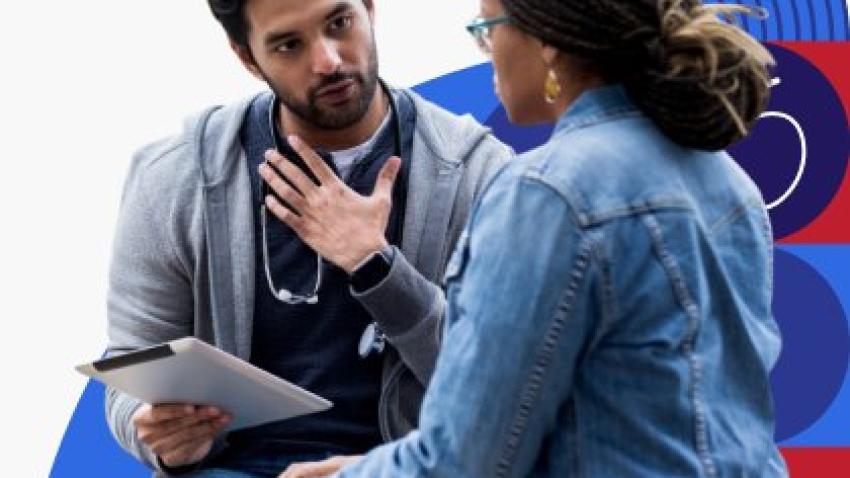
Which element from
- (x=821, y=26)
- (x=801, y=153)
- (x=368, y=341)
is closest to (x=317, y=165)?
(x=368, y=341)

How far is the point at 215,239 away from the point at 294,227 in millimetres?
139

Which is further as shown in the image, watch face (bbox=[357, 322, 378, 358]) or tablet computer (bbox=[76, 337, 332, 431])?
watch face (bbox=[357, 322, 378, 358])

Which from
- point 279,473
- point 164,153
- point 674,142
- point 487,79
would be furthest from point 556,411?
point 487,79

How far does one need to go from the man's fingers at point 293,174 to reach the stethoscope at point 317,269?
69 millimetres

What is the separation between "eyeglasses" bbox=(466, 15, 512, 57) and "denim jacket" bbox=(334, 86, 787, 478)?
0.13 meters

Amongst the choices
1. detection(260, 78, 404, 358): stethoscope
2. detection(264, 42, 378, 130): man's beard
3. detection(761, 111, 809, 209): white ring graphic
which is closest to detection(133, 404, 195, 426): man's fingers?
detection(260, 78, 404, 358): stethoscope

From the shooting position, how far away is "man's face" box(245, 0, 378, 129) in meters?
2.27

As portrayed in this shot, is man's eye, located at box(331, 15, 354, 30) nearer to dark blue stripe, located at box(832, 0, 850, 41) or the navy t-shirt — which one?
the navy t-shirt

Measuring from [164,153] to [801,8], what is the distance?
4.77 feet

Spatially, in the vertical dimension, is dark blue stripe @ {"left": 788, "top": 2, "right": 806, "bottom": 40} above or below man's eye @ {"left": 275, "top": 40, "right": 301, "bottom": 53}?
below

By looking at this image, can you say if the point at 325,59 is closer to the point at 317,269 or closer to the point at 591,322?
the point at 317,269

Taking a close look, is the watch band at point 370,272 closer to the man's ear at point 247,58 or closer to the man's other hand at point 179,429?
the man's other hand at point 179,429

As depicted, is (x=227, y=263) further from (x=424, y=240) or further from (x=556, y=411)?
(x=556, y=411)

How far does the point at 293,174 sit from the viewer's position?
2242 millimetres
